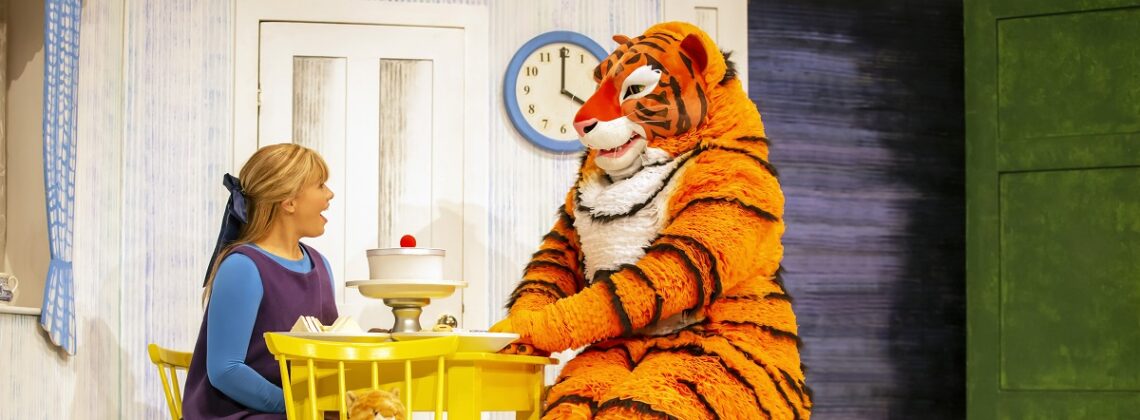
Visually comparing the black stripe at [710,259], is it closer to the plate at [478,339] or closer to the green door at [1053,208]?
the plate at [478,339]

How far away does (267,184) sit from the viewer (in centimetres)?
249

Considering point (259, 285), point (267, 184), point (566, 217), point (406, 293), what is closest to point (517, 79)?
point (566, 217)

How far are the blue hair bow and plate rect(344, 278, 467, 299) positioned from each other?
327mm

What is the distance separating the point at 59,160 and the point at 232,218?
94cm

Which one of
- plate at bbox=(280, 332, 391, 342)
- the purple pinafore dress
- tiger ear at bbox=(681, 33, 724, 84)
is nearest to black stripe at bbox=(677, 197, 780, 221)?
tiger ear at bbox=(681, 33, 724, 84)

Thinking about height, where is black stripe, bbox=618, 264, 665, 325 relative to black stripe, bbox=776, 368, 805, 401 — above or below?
above

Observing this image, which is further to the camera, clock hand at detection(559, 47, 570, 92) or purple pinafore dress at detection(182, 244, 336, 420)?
clock hand at detection(559, 47, 570, 92)

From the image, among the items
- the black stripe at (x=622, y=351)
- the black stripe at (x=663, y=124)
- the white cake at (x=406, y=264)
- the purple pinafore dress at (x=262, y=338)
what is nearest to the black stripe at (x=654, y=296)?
the black stripe at (x=622, y=351)

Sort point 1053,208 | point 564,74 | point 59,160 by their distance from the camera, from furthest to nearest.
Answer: point 564,74, point 1053,208, point 59,160

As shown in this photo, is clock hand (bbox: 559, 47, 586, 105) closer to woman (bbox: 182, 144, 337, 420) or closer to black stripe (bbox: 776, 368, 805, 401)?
woman (bbox: 182, 144, 337, 420)

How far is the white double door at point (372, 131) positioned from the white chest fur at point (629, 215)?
1.25 metres

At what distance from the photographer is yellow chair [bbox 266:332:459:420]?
193 centimetres

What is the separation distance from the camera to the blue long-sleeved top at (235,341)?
222 cm

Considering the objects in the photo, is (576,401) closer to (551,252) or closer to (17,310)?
(551,252)
